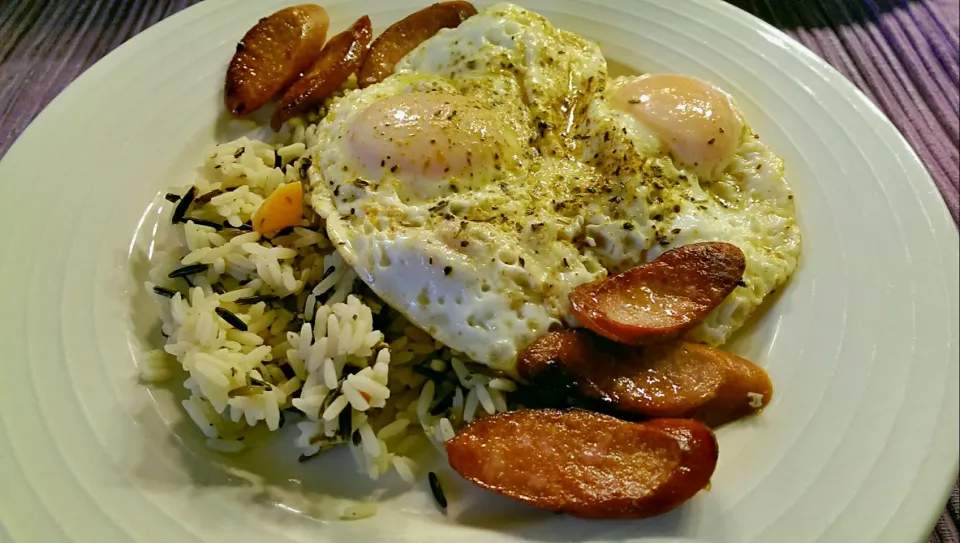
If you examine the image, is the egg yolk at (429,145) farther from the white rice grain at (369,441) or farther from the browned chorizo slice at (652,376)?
the white rice grain at (369,441)

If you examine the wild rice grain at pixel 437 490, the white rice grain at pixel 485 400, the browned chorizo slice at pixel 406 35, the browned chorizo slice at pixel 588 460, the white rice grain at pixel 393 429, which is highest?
the browned chorizo slice at pixel 406 35

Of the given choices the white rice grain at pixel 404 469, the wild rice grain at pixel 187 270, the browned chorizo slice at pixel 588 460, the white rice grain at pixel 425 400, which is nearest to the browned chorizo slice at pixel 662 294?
the browned chorizo slice at pixel 588 460

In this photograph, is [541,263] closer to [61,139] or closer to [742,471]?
[742,471]

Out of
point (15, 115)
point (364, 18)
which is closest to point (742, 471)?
point (364, 18)

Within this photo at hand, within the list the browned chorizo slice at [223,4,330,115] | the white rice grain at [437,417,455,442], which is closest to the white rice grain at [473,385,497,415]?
the white rice grain at [437,417,455,442]

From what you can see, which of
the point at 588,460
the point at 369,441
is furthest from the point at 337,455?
the point at 588,460

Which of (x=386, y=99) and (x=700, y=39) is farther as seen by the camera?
(x=700, y=39)

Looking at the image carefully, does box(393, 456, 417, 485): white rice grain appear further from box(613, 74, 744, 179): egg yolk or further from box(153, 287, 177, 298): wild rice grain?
box(613, 74, 744, 179): egg yolk
